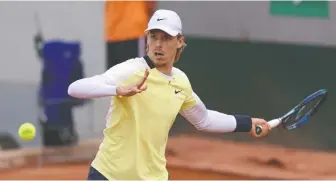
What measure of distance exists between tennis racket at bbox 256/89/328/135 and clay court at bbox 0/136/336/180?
2.73m

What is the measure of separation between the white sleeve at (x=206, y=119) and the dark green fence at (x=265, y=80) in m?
4.14

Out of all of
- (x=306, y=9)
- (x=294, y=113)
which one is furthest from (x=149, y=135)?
(x=306, y=9)

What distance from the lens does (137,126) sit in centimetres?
437

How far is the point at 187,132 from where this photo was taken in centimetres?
970

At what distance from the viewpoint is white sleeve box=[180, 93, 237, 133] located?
4.85 m

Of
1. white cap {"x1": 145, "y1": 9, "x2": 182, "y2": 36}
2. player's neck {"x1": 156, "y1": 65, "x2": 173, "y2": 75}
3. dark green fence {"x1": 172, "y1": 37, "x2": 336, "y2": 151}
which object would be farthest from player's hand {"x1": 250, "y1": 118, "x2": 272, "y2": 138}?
dark green fence {"x1": 172, "y1": 37, "x2": 336, "y2": 151}

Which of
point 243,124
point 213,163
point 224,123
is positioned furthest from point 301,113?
point 213,163

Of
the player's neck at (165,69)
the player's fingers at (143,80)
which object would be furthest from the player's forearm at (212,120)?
the player's fingers at (143,80)

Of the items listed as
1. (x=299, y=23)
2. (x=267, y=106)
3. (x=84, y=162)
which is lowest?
(x=84, y=162)

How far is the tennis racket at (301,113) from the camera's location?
213 inches

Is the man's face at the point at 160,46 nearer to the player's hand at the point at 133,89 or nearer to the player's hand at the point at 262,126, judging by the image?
the player's hand at the point at 133,89

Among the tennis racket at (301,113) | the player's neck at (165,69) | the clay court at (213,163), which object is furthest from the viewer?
the clay court at (213,163)

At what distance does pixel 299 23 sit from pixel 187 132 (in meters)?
1.74

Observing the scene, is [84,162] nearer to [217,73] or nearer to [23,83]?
[23,83]
